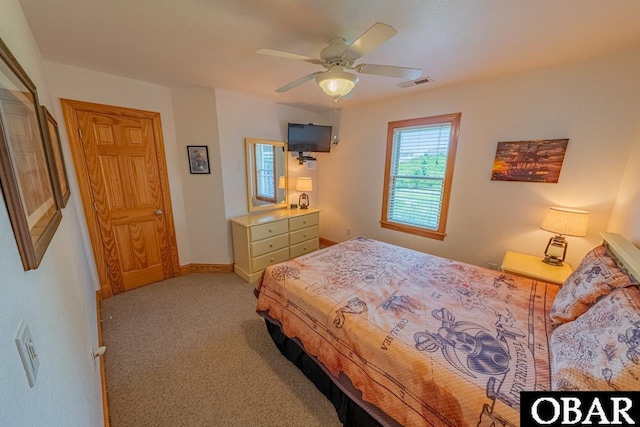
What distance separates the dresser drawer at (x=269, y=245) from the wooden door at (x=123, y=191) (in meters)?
1.06

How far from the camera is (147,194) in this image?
2.77m

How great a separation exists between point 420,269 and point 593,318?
1.03 metres

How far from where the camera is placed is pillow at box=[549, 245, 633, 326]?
1.27 metres

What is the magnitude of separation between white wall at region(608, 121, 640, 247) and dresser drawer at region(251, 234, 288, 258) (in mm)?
3188

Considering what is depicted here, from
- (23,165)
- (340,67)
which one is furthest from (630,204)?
(23,165)

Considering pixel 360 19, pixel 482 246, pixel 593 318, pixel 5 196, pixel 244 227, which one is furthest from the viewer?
pixel 244 227

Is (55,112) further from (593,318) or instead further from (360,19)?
(593,318)

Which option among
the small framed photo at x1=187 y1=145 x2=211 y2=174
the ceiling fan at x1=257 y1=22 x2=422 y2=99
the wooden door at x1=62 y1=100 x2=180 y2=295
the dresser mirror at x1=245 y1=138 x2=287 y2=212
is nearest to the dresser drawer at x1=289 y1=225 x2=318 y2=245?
the dresser mirror at x1=245 y1=138 x2=287 y2=212

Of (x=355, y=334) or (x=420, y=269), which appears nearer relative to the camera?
(x=355, y=334)

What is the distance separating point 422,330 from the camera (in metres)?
1.32

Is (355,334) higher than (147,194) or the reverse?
the reverse

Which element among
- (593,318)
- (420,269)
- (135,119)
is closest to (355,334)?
(420,269)

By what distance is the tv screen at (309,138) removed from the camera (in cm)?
353

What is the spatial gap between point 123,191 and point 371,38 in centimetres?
288
